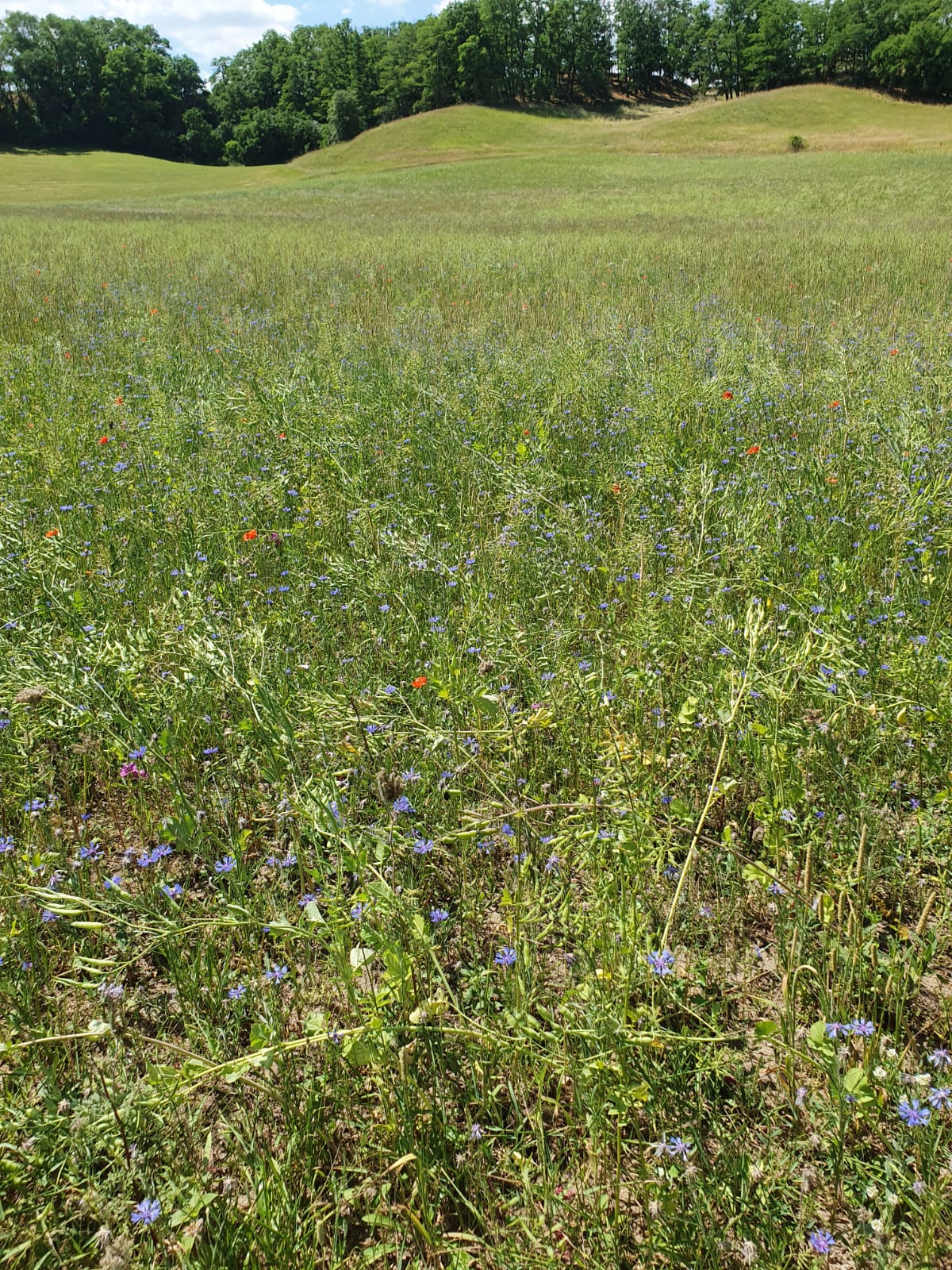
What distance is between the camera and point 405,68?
74.4m

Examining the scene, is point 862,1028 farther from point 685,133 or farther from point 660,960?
point 685,133

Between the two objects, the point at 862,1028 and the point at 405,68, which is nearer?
the point at 862,1028

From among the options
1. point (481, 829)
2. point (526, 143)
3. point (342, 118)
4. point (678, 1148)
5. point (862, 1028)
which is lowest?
point (678, 1148)

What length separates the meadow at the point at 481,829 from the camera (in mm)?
1521

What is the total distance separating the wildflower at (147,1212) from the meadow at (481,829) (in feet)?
0.05

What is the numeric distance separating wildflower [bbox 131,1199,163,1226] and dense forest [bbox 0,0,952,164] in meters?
83.7

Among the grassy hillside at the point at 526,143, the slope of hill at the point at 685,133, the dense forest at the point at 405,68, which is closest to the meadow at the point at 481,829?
the grassy hillside at the point at 526,143

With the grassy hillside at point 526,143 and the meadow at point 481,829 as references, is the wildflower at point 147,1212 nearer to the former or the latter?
the meadow at point 481,829

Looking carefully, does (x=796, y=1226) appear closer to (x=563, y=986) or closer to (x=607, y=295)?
(x=563, y=986)

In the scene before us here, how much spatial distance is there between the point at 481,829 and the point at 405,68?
92484 millimetres

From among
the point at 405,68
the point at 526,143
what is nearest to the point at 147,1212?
the point at 526,143

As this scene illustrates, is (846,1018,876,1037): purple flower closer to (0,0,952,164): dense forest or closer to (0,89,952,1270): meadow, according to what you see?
(0,89,952,1270): meadow

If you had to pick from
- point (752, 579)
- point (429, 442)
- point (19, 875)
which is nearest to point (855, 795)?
point (752, 579)

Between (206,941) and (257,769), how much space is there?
73 cm
